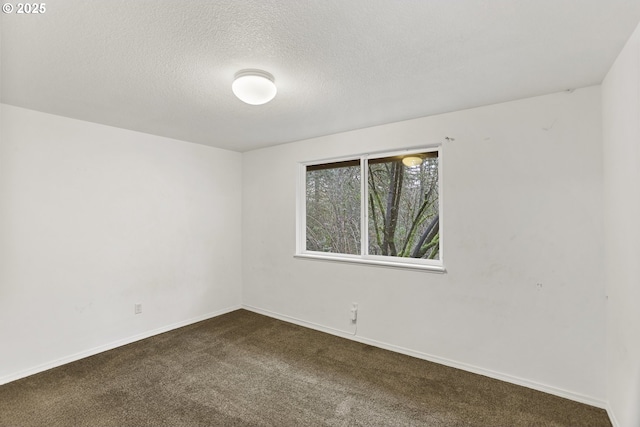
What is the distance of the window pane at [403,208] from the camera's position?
9.85 ft

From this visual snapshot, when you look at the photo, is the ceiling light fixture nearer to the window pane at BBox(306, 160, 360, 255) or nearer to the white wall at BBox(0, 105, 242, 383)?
the window pane at BBox(306, 160, 360, 255)

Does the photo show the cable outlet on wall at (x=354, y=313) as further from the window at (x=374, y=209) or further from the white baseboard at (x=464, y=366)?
the window at (x=374, y=209)

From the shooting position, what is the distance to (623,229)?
178cm

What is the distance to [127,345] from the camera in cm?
315

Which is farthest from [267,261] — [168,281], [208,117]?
[208,117]

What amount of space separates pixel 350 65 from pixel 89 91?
6.44 ft

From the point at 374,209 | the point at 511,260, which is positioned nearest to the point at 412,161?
the point at 374,209

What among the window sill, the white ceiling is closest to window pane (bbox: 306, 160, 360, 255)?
the window sill

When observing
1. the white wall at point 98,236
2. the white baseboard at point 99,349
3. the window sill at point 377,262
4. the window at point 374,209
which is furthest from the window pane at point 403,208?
the white baseboard at point 99,349

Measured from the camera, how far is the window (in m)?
3.02

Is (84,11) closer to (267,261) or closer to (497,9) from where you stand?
(497,9)

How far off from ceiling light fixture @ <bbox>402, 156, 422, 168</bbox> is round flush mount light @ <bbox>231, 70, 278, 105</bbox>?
1673 mm

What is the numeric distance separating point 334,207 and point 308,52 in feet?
7.19

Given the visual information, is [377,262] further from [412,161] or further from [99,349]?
[99,349]
